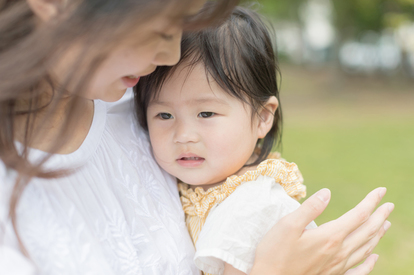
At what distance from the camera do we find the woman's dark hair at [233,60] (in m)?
1.41

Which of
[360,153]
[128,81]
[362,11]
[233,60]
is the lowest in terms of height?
[128,81]

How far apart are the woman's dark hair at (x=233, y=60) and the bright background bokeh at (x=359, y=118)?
42 cm

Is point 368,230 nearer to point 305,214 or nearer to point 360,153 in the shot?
point 305,214

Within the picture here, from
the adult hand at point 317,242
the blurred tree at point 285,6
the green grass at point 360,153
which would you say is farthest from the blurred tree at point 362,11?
the adult hand at point 317,242

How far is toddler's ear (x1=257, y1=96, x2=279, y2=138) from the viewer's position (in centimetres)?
158

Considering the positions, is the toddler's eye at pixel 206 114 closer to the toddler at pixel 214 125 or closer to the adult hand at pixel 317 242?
the toddler at pixel 214 125

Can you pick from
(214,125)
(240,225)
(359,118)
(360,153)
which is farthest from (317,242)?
(359,118)

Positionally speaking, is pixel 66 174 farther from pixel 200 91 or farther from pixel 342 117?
pixel 342 117

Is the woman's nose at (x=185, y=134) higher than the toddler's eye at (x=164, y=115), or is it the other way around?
the toddler's eye at (x=164, y=115)

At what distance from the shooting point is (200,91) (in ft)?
4.56

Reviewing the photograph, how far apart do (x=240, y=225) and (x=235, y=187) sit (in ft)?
0.67

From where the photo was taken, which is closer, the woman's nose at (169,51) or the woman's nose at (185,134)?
the woman's nose at (169,51)

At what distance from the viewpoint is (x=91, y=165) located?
1.17m

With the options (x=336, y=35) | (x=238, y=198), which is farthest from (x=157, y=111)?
(x=336, y=35)
